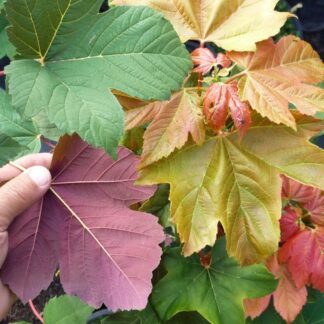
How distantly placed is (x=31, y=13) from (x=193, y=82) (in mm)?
264

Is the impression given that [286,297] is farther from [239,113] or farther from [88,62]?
[88,62]

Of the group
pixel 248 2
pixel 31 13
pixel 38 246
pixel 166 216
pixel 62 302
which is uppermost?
pixel 31 13

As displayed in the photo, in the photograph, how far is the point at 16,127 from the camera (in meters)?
0.71

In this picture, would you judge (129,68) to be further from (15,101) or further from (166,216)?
(166,216)

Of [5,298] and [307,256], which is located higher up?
[5,298]

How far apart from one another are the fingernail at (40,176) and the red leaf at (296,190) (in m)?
0.39

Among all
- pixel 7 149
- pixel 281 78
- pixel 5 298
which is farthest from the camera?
pixel 5 298

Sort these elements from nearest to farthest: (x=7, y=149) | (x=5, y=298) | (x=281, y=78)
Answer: (x=7, y=149), (x=281, y=78), (x=5, y=298)

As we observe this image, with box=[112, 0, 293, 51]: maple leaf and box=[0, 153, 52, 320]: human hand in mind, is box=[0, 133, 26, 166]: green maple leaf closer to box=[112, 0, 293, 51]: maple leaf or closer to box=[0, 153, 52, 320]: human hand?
box=[0, 153, 52, 320]: human hand

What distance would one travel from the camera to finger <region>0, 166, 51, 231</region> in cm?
59

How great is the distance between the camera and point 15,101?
49 cm

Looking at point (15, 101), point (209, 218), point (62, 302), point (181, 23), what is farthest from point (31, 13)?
point (62, 302)

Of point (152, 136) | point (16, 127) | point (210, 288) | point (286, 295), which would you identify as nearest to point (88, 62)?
point (152, 136)

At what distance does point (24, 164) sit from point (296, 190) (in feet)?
1.43
